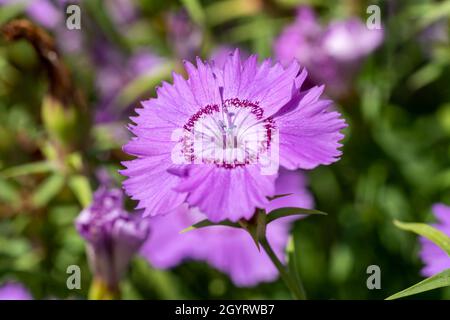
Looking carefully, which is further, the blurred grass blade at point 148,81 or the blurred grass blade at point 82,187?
the blurred grass blade at point 148,81

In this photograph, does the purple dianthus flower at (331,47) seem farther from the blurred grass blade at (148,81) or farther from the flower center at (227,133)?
the flower center at (227,133)

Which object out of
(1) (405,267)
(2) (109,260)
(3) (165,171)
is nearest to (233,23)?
(1) (405,267)

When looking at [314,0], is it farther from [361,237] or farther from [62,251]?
[62,251]

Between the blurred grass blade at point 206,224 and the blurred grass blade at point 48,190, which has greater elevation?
the blurred grass blade at point 48,190

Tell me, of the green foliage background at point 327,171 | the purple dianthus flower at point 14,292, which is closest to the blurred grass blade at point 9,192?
the green foliage background at point 327,171

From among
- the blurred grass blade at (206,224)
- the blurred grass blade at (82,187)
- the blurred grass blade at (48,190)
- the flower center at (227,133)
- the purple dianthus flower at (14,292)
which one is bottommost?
the blurred grass blade at (206,224)

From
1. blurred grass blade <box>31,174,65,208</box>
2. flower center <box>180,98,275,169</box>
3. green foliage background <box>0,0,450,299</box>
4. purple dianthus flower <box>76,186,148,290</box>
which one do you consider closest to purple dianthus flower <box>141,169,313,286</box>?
green foliage background <box>0,0,450,299</box>

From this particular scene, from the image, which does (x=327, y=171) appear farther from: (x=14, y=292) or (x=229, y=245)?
(x=14, y=292)
